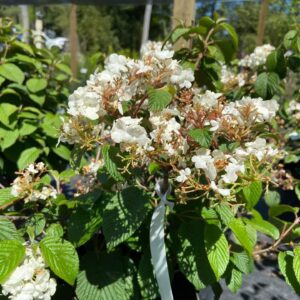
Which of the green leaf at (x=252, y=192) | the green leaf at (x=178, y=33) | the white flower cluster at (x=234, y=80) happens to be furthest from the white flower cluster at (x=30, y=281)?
the white flower cluster at (x=234, y=80)

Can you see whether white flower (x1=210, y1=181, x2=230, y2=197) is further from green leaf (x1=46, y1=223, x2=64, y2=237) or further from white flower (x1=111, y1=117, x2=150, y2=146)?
green leaf (x1=46, y1=223, x2=64, y2=237)

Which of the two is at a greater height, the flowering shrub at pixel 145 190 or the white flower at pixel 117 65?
the white flower at pixel 117 65

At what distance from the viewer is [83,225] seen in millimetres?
1101

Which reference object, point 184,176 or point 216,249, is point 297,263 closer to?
point 216,249

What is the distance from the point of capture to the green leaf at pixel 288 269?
108 cm

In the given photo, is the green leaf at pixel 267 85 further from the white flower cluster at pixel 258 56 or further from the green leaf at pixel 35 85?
the green leaf at pixel 35 85

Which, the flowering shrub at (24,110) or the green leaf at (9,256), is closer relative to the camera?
the green leaf at (9,256)

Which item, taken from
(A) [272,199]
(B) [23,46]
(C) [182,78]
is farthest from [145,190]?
(B) [23,46]

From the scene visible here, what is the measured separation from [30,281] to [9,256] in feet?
0.24

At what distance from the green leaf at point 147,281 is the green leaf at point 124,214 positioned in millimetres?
196

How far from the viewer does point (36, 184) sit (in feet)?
3.52

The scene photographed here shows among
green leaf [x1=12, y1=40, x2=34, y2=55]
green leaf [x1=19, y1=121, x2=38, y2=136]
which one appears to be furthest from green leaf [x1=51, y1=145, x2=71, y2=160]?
green leaf [x1=12, y1=40, x2=34, y2=55]

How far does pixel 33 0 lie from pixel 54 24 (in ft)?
35.3

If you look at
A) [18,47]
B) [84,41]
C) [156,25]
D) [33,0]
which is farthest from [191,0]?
[84,41]
